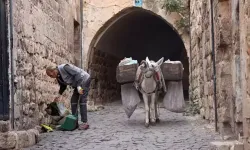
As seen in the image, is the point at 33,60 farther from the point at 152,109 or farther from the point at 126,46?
the point at 126,46

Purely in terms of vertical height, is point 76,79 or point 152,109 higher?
point 76,79

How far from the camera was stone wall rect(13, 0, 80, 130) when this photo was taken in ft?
18.5

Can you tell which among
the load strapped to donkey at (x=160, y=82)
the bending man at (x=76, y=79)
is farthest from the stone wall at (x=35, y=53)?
the load strapped to donkey at (x=160, y=82)

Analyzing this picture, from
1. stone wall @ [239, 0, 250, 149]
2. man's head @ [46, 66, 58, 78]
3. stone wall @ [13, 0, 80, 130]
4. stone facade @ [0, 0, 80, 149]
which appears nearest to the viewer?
stone wall @ [239, 0, 250, 149]

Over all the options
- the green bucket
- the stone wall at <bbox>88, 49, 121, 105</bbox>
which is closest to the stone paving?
the green bucket

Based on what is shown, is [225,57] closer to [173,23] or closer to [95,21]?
[173,23]

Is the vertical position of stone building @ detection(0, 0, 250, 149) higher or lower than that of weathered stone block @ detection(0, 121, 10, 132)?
higher

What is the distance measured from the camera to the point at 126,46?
16.8 metres

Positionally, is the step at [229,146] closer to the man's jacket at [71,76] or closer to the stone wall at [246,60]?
the stone wall at [246,60]

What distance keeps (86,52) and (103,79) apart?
2.06 m

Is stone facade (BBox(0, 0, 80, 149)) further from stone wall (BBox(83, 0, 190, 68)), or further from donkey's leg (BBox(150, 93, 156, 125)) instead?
stone wall (BBox(83, 0, 190, 68))

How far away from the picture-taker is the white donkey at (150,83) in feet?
22.4

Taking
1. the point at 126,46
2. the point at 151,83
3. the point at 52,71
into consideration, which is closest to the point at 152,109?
the point at 151,83

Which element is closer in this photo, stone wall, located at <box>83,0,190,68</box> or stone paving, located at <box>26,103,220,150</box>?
stone paving, located at <box>26,103,220,150</box>
